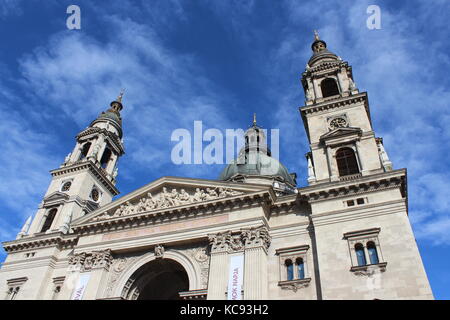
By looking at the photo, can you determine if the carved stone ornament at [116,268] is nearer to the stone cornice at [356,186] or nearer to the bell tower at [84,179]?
the bell tower at [84,179]

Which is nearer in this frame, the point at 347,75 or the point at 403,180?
the point at 403,180

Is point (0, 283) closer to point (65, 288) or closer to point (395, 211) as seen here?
point (65, 288)

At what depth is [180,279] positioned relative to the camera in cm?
2989

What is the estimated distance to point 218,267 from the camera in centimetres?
2344

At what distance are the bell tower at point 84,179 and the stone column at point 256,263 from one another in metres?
17.9

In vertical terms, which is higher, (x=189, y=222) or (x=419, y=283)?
(x=189, y=222)

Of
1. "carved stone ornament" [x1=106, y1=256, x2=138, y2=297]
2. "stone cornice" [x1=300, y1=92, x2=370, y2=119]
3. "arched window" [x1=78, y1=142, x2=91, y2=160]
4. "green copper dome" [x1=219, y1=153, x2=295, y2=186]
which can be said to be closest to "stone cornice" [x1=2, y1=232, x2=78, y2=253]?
"carved stone ornament" [x1=106, y1=256, x2=138, y2=297]

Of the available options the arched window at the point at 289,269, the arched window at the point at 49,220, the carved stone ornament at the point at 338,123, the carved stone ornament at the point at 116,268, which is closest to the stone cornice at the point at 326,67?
the carved stone ornament at the point at 338,123

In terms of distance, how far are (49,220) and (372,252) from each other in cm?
2869

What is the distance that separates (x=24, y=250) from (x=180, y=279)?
546 inches

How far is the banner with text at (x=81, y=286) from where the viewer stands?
25.7m
